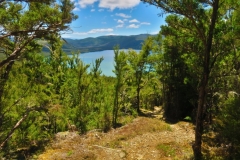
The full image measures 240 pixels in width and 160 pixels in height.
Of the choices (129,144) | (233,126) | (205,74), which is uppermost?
(205,74)

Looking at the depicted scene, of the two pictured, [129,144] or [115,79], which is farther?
[115,79]

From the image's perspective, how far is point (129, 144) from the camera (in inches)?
536

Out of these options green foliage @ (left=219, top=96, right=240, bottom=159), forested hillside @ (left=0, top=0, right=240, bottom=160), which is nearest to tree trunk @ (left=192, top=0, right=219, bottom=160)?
forested hillside @ (left=0, top=0, right=240, bottom=160)

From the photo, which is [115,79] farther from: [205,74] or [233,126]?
[233,126]

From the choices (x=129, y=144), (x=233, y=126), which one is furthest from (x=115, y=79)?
(x=233, y=126)

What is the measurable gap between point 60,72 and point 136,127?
8.89 m

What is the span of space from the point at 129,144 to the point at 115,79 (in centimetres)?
666

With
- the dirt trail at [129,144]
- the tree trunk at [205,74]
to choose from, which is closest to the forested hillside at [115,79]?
the tree trunk at [205,74]

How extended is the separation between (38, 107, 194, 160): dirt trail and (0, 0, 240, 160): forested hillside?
0.50 metres

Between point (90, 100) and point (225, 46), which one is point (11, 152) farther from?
point (225, 46)

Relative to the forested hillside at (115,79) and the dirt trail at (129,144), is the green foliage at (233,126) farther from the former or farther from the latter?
the dirt trail at (129,144)

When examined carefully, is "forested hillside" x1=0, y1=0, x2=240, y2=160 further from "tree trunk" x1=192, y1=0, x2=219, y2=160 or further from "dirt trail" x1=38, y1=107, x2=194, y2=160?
"dirt trail" x1=38, y1=107, x2=194, y2=160

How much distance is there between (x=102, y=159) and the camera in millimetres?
11148

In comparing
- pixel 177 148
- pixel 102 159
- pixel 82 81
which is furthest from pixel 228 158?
pixel 82 81
